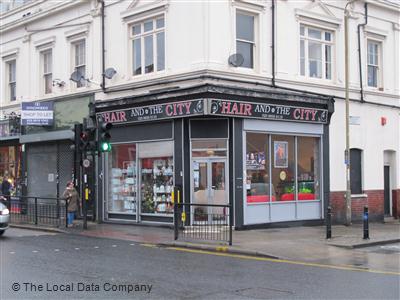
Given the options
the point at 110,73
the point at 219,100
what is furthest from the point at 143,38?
the point at 219,100

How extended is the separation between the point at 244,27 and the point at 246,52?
86 cm

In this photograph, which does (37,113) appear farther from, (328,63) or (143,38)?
(328,63)

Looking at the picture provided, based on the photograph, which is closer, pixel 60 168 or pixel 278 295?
pixel 278 295

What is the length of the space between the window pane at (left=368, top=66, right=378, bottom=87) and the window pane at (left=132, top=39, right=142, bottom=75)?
9.95m

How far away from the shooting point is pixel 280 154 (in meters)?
20.1

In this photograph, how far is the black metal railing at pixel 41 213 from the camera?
67.1ft

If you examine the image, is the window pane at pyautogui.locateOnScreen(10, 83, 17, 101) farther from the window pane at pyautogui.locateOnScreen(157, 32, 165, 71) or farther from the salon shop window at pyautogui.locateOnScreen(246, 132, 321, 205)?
the salon shop window at pyautogui.locateOnScreen(246, 132, 321, 205)

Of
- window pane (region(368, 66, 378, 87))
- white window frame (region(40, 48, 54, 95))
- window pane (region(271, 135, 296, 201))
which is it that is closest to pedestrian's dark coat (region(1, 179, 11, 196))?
white window frame (region(40, 48, 54, 95))

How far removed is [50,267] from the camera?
11055mm

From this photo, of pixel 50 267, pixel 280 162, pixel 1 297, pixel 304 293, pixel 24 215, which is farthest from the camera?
pixel 24 215

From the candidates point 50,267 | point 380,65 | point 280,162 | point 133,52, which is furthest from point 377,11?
point 50,267

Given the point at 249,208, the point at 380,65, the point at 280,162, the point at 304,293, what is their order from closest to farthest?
the point at 304,293 → the point at 249,208 → the point at 280,162 → the point at 380,65

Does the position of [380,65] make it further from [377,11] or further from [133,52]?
[133,52]

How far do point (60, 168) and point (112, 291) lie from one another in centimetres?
1581
